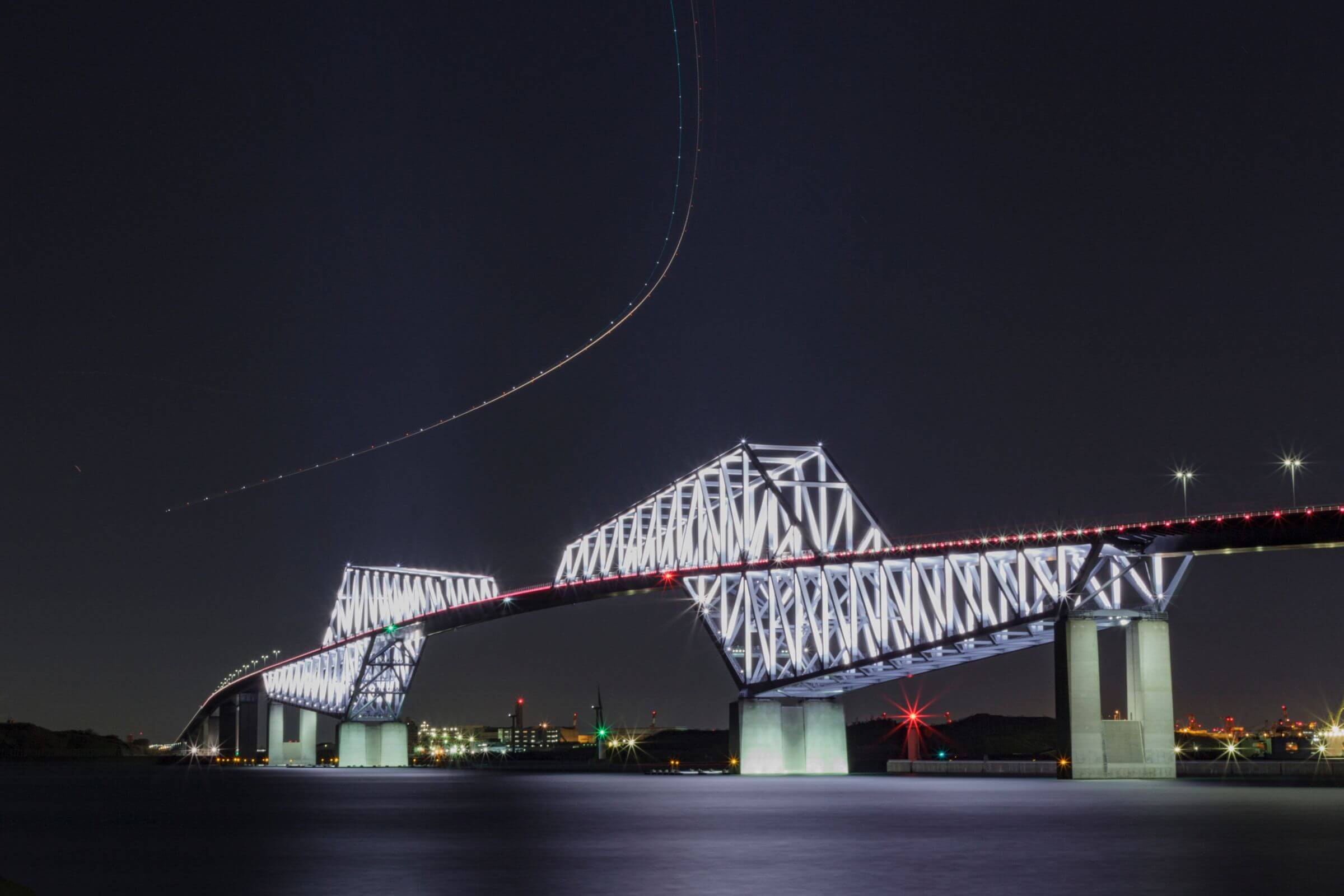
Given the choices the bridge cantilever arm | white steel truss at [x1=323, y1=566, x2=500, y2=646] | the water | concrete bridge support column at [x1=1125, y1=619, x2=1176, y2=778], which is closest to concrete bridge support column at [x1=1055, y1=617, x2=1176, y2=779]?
concrete bridge support column at [x1=1125, y1=619, x2=1176, y2=778]

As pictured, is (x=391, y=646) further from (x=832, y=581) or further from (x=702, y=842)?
(x=702, y=842)

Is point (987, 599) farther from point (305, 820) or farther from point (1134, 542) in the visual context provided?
point (305, 820)

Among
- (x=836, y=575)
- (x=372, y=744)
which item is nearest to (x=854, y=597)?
(x=836, y=575)

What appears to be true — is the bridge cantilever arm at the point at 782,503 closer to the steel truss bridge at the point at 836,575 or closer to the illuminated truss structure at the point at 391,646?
the steel truss bridge at the point at 836,575

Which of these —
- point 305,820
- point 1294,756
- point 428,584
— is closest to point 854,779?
point 305,820

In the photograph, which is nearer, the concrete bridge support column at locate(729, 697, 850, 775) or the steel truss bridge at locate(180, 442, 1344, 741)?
the steel truss bridge at locate(180, 442, 1344, 741)

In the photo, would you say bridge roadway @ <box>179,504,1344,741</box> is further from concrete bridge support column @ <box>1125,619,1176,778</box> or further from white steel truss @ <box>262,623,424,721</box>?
white steel truss @ <box>262,623,424,721</box>
